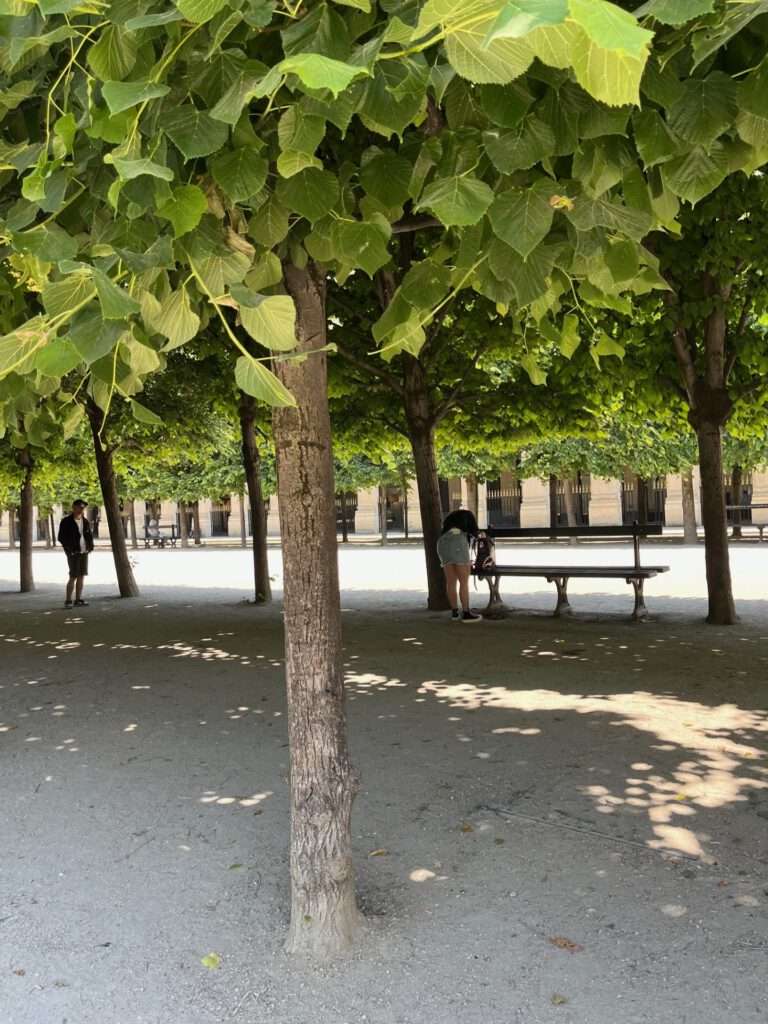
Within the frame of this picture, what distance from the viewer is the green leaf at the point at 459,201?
7.43 ft

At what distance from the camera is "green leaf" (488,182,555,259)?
7.88 feet

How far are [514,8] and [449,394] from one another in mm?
12639

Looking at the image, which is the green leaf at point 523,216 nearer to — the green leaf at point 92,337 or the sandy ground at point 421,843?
the green leaf at point 92,337

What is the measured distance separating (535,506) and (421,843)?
4818 centimetres

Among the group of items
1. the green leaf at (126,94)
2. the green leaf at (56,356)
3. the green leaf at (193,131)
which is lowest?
the green leaf at (56,356)

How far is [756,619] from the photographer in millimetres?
11594

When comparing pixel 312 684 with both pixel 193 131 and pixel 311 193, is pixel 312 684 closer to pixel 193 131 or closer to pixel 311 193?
pixel 311 193

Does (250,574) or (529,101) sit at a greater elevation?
(529,101)

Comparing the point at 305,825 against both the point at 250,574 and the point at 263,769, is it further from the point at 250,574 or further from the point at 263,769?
the point at 250,574

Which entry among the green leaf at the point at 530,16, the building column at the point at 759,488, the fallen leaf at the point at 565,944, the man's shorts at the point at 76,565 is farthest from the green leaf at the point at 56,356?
the building column at the point at 759,488

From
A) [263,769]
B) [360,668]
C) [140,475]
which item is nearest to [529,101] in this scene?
[263,769]

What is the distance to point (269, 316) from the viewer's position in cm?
237

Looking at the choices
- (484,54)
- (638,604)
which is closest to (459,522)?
(638,604)

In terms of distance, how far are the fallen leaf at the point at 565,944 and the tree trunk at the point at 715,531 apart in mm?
8521
